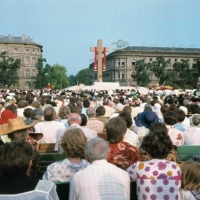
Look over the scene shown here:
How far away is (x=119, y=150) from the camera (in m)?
5.64

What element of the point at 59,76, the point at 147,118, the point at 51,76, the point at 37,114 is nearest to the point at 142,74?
the point at 51,76

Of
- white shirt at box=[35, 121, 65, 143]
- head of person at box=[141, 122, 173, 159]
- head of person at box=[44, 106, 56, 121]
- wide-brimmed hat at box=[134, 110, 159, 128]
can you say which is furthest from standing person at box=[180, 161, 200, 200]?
head of person at box=[44, 106, 56, 121]

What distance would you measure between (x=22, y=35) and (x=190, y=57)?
55.2 m

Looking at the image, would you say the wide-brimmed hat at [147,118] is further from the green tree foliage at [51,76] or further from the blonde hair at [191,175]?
the green tree foliage at [51,76]

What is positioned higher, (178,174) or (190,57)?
(190,57)

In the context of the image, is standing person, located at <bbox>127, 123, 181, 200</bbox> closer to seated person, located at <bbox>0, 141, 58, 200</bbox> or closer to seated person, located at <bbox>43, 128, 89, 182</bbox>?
seated person, located at <bbox>43, 128, 89, 182</bbox>

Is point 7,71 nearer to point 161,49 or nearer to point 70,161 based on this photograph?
point 161,49

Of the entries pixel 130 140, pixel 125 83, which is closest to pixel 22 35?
pixel 125 83

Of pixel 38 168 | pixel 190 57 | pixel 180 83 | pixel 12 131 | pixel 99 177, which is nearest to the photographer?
pixel 99 177

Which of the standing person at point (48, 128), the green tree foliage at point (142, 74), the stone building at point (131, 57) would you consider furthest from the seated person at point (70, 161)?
the stone building at point (131, 57)

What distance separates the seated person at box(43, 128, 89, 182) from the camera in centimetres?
501

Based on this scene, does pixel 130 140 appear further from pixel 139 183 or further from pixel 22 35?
pixel 22 35

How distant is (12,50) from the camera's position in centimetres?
12712

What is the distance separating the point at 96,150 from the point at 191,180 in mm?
1018
